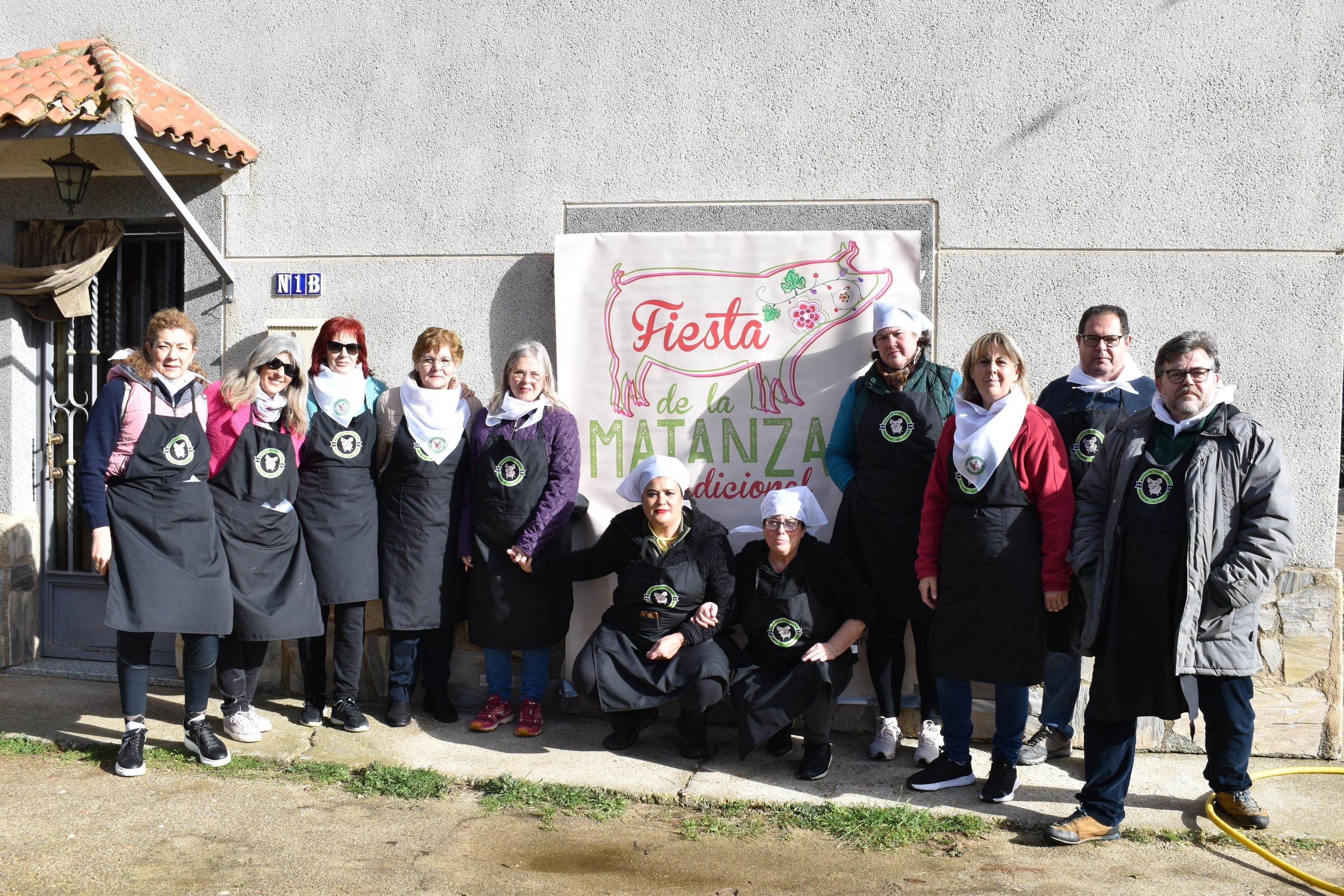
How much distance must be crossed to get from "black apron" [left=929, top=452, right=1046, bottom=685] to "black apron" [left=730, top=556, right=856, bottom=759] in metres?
0.56

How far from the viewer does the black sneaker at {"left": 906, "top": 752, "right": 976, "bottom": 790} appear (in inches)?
169

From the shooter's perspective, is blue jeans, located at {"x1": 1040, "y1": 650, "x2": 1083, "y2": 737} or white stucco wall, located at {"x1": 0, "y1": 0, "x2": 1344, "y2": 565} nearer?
blue jeans, located at {"x1": 1040, "y1": 650, "x2": 1083, "y2": 737}

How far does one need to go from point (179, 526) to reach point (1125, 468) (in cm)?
366

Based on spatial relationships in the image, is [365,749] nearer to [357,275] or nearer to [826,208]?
[357,275]

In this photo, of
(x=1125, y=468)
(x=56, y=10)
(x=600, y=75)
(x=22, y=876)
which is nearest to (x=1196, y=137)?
(x=1125, y=468)

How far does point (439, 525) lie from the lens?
4.93 meters

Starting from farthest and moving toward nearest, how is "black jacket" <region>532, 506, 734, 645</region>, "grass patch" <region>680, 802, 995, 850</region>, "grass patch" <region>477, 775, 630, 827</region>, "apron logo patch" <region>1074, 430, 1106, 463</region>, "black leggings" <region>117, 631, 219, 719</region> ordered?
"black jacket" <region>532, 506, 734, 645</region> → "black leggings" <region>117, 631, 219, 719</region> → "apron logo patch" <region>1074, 430, 1106, 463</region> → "grass patch" <region>477, 775, 630, 827</region> → "grass patch" <region>680, 802, 995, 850</region>

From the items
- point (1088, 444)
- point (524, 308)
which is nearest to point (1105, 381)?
point (1088, 444)

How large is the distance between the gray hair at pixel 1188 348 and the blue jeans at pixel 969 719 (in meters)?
1.30

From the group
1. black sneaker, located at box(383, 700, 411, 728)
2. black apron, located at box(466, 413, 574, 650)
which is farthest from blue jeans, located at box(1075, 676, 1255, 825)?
black sneaker, located at box(383, 700, 411, 728)

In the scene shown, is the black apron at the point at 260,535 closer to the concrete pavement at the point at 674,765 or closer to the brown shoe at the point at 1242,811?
the concrete pavement at the point at 674,765

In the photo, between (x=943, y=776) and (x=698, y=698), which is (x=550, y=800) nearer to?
(x=698, y=698)

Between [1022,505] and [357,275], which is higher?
[357,275]

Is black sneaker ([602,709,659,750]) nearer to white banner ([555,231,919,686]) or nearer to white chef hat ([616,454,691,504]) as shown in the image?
white banner ([555,231,919,686])
